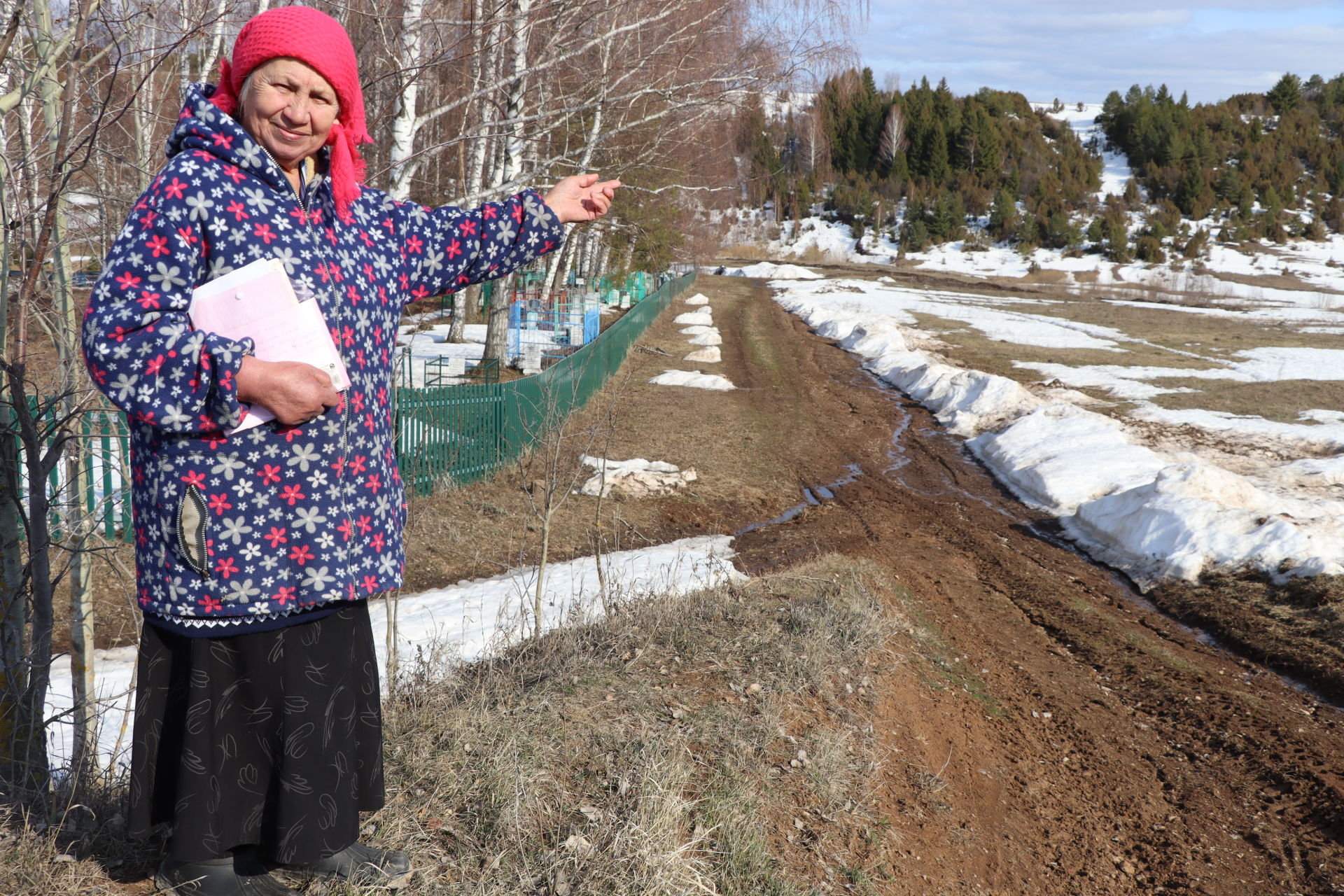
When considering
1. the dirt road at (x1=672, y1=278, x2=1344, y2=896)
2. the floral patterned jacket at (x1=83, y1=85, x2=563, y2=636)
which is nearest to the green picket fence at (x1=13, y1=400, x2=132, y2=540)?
the floral patterned jacket at (x1=83, y1=85, x2=563, y2=636)

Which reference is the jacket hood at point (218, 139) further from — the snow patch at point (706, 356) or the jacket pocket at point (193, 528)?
the snow patch at point (706, 356)

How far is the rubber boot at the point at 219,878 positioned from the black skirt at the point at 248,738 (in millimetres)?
60

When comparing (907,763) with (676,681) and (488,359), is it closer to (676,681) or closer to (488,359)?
(676,681)

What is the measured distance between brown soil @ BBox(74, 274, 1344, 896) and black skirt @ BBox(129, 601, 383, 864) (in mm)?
1850

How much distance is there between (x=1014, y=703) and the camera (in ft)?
18.0

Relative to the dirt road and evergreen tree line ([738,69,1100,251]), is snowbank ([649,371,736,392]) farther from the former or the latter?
evergreen tree line ([738,69,1100,251])

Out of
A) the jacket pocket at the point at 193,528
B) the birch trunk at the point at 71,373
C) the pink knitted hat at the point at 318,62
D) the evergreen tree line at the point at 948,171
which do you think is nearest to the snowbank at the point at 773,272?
the evergreen tree line at the point at 948,171

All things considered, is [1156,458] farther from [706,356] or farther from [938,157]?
[938,157]

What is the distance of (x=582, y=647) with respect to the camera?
462cm

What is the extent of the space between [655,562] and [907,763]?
3.89 meters

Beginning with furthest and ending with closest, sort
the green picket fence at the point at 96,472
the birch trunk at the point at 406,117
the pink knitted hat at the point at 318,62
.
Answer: the birch trunk at the point at 406,117 → the green picket fence at the point at 96,472 → the pink knitted hat at the point at 318,62

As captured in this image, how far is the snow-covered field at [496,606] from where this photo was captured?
500 centimetres

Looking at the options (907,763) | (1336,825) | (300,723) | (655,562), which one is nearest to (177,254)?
(300,723)

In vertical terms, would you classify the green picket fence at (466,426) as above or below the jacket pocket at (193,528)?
below
